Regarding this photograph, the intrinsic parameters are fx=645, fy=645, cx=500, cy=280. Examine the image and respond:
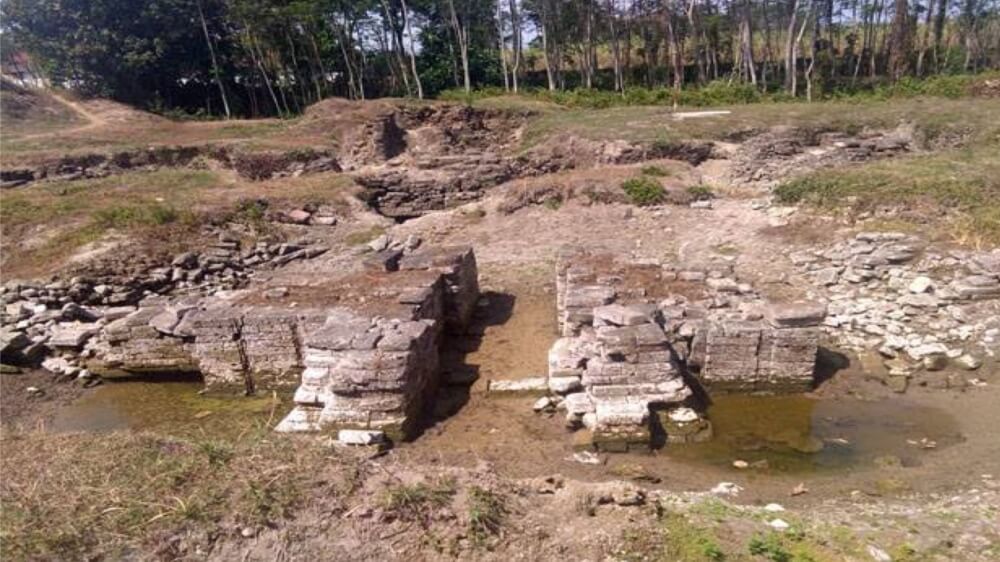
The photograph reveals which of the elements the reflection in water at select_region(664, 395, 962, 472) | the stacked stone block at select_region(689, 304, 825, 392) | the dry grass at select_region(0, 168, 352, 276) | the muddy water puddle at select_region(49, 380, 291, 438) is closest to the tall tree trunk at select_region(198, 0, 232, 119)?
the dry grass at select_region(0, 168, 352, 276)

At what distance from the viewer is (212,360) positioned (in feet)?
30.8

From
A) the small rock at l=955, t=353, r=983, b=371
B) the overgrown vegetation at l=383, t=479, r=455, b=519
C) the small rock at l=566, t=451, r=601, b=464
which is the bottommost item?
the small rock at l=955, t=353, r=983, b=371

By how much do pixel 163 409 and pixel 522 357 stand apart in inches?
211

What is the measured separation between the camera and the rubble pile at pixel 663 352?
7359 millimetres

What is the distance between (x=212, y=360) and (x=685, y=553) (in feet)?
24.3

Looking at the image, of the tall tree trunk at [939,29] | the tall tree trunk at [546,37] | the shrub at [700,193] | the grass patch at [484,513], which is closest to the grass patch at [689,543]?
the grass patch at [484,513]

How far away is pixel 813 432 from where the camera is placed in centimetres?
745

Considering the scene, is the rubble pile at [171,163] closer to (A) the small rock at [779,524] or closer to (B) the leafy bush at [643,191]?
(B) the leafy bush at [643,191]

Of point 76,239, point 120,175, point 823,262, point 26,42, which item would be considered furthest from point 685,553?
point 26,42

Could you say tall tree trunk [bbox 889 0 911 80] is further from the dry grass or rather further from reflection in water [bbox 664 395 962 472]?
reflection in water [bbox 664 395 962 472]

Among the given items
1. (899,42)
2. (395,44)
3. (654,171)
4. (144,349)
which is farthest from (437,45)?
(144,349)

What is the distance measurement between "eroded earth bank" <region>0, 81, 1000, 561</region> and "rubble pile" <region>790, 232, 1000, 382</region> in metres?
0.05

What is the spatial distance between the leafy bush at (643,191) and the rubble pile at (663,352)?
5.94 m

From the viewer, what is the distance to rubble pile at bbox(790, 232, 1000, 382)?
888 cm
